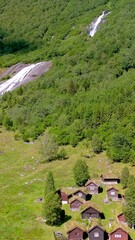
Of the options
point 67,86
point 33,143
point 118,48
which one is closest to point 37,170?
point 33,143

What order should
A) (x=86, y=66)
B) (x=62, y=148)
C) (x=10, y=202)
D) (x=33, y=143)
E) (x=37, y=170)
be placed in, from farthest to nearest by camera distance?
1. (x=86, y=66)
2. (x=33, y=143)
3. (x=62, y=148)
4. (x=37, y=170)
5. (x=10, y=202)

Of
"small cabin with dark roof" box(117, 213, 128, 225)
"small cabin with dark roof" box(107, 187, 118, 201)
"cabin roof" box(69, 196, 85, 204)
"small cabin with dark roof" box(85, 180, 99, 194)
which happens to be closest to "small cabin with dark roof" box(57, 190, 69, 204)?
"cabin roof" box(69, 196, 85, 204)

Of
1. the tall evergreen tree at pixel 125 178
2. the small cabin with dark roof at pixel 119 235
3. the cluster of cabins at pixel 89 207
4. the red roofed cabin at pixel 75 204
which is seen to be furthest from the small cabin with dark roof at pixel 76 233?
the tall evergreen tree at pixel 125 178

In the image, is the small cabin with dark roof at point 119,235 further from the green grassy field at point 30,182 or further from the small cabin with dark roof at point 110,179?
the small cabin with dark roof at point 110,179

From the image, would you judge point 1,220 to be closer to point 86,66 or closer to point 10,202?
point 10,202

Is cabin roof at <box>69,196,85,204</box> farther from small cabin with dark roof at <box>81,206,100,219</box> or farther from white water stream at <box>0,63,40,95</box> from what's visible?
white water stream at <box>0,63,40,95</box>

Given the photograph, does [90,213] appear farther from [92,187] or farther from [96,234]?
[92,187]
